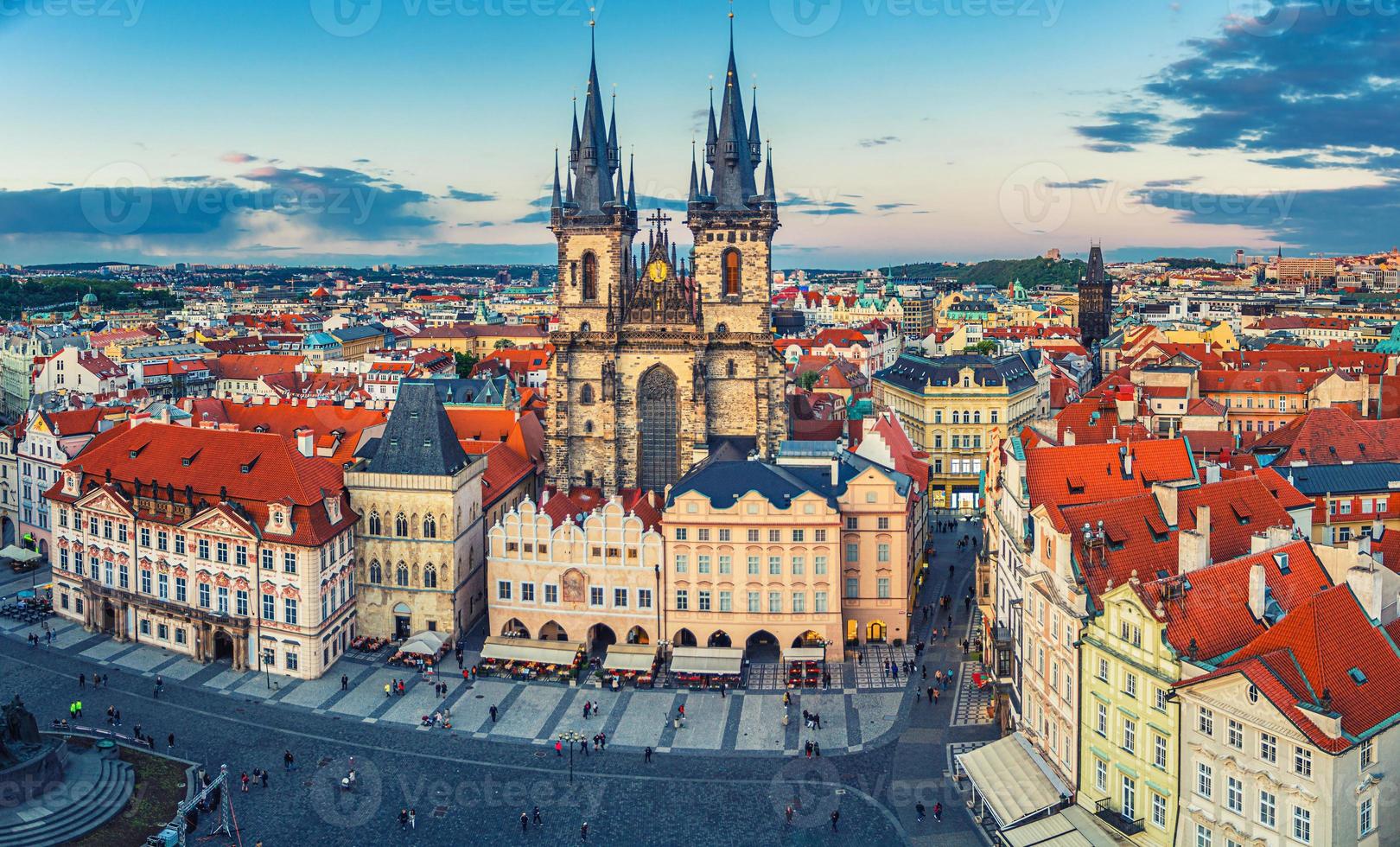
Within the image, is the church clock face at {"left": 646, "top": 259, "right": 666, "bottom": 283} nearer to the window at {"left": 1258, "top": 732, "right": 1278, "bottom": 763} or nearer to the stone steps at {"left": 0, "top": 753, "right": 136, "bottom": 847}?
the stone steps at {"left": 0, "top": 753, "right": 136, "bottom": 847}

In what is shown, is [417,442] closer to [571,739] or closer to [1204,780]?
[571,739]

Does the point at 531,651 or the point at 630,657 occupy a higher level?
the point at 531,651

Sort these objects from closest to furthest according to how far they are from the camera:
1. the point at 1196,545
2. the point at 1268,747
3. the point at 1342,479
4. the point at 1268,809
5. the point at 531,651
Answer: the point at 1268,747, the point at 1268,809, the point at 1196,545, the point at 531,651, the point at 1342,479

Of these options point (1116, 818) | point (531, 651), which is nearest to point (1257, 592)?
point (1116, 818)

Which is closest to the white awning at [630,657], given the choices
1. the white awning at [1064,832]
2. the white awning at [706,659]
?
the white awning at [706,659]

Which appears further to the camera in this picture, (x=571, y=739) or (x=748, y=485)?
(x=748, y=485)

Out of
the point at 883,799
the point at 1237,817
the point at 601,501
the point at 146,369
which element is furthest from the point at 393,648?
the point at 146,369

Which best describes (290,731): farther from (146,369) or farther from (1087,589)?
(146,369)
